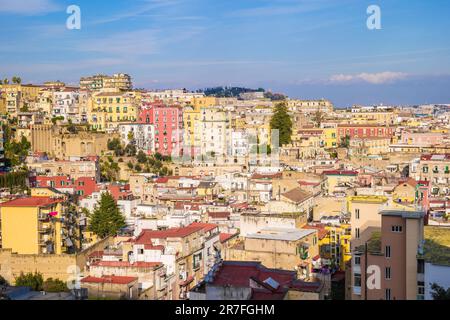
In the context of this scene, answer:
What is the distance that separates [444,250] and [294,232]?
295 centimetres

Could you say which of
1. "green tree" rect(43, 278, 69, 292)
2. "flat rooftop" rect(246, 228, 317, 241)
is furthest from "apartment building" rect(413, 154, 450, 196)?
"green tree" rect(43, 278, 69, 292)

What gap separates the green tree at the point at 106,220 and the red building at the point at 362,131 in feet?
57.1

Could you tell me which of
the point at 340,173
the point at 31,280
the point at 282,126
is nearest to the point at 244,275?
the point at 31,280

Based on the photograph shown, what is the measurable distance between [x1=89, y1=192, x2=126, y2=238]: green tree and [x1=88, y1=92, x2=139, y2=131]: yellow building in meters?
13.5

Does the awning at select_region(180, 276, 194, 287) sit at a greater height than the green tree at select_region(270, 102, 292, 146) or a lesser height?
lesser

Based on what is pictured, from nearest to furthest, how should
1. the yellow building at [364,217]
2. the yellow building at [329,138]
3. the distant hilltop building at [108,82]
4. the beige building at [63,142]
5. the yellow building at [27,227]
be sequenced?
1. the yellow building at [364,217]
2. the yellow building at [27,227]
3. the beige building at [63,142]
4. the yellow building at [329,138]
5. the distant hilltop building at [108,82]

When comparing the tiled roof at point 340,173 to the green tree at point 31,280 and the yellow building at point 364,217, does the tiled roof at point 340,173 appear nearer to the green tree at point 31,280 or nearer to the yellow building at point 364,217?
the yellow building at point 364,217

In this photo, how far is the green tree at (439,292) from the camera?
623 cm

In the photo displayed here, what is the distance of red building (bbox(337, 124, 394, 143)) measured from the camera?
30.2 meters

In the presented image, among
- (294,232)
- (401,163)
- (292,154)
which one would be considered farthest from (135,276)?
(292,154)

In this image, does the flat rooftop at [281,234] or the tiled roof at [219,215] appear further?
the tiled roof at [219,215]

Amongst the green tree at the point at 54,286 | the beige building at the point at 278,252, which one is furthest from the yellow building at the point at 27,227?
the beige building at the point at 278,252

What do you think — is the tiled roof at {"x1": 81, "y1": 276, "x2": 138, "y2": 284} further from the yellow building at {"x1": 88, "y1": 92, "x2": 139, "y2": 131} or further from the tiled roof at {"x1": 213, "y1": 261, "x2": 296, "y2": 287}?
the yellow building at {"x1": 88, "y1": 92, "x2": 139, "y2": 131}

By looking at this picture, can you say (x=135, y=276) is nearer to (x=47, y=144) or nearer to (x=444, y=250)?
(x=444, y=250)
